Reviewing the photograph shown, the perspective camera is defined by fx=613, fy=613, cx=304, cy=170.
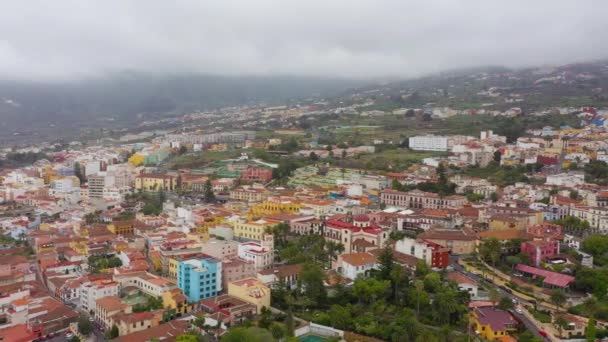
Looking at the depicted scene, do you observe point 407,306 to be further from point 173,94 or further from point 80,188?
point 173,94

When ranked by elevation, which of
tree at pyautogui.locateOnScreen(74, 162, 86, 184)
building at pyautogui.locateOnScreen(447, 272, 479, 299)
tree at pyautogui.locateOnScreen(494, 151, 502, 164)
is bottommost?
tree at pyautogui.locateOnScreen(74, 162, 86, 184)


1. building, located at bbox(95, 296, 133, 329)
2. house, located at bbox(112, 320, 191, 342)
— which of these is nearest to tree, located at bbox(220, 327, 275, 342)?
house, located at bbox(112, 320, 191, 342)

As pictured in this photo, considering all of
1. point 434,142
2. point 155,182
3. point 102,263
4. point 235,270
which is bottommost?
point 155,182

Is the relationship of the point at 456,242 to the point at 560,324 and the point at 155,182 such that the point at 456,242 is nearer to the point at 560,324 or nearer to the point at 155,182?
the point at 560,324

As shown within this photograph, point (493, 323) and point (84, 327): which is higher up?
point (493, 323)

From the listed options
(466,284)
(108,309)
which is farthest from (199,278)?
(466,284)

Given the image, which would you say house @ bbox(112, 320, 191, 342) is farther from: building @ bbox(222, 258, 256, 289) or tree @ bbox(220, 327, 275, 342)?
building @ bbox(222, 258, 256, 289)
